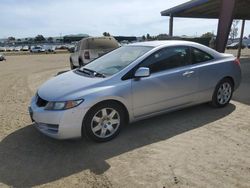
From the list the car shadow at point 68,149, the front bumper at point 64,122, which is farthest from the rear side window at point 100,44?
the front bumper at point 64,122

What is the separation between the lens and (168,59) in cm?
536

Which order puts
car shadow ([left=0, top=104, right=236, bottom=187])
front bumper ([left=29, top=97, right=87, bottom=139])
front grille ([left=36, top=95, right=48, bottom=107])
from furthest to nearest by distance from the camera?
1. front grille ([left=36, top=95, right=48, bottom=107])
2. front bumper ([left=29, top=97, right=87, bottom=139])
3. car shadow ([left=0, top=104, right=236, bottom=187])

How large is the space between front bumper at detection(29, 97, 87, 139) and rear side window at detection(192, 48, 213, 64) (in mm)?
2689

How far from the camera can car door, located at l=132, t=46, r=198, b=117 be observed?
16.0ft

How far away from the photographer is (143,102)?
4.90 meters

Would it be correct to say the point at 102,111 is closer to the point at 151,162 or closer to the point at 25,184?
the point at 151,162

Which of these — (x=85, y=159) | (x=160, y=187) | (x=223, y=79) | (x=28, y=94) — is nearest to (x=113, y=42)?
(x=28, y=94)

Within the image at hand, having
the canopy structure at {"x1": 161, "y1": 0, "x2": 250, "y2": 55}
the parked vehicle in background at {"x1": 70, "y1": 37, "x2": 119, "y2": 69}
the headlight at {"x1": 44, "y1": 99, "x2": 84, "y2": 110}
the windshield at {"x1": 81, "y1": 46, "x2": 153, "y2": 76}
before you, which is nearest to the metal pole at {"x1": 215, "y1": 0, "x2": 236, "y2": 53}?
the canopy structure at {"x1": 161, "y1": 0, "x2": 250, "y2": 55}

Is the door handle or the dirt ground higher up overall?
the door handle

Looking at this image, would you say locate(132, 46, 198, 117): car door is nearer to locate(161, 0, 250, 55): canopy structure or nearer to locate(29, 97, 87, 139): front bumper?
locate(29, 97, 87, 139): front bumper

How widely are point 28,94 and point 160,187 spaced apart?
6470 mm

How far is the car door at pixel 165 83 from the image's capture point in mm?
4875

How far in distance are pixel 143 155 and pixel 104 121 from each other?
2.87 feet

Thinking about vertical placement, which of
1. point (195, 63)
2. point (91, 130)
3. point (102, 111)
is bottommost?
point (91, 130)
